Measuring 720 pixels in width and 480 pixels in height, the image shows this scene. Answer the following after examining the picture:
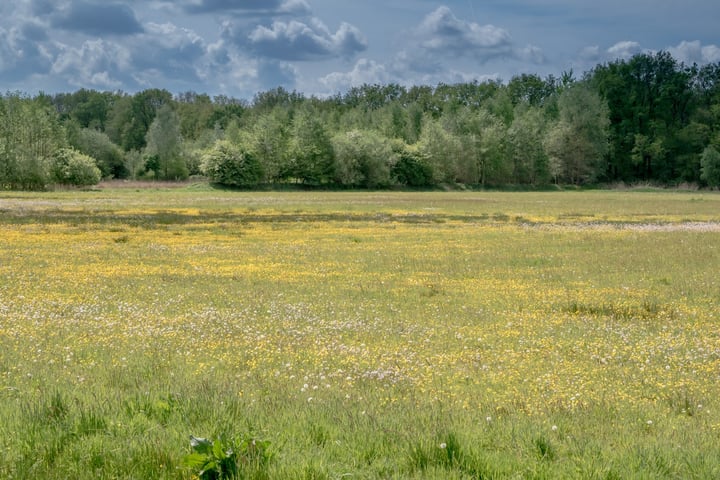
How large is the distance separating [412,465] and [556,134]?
145m

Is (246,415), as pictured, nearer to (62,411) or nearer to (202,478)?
(202,478)

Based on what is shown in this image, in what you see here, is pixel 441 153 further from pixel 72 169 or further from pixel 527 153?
pixel 72 169

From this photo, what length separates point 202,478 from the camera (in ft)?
20.0

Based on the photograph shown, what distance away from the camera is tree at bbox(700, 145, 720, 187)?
129 m

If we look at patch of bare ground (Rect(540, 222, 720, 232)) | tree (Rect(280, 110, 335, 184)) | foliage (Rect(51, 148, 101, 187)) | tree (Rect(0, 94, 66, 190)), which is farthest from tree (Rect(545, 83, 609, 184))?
tree (Rect(0, 94, 66, 190))

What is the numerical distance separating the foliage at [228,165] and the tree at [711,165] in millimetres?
91152

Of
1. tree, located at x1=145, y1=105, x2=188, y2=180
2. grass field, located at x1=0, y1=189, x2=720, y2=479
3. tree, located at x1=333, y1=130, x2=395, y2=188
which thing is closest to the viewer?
grass field, located at x1=0, y1=189, x2=720, y2=479

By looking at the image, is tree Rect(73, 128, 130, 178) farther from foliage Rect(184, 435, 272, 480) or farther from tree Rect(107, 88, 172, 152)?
foliage Rect(184, 435, 272, 480)

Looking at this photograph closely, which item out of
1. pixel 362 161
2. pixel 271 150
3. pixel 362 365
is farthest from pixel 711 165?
pixel 362 365

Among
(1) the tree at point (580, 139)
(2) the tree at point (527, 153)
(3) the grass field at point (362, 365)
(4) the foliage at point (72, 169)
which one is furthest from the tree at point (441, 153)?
(3) the grass field at point (362, 365)

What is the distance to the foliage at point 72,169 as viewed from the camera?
11121cm

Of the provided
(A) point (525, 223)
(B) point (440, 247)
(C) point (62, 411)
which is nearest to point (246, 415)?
(C) point (62, 411)

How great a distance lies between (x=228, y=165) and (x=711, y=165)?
317ft

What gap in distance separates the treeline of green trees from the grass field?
102 metres
